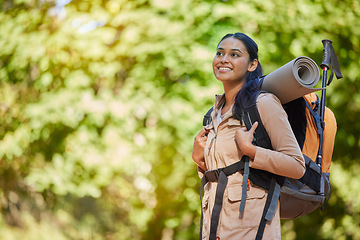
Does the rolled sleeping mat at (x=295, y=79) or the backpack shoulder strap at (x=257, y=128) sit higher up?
the rolled sleeping mat at (x=295, y=79)

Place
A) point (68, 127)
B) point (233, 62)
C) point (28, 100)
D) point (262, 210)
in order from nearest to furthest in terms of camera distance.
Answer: point (262, 210)
point (233, 62)
point (68, 127)
point (28, 100)

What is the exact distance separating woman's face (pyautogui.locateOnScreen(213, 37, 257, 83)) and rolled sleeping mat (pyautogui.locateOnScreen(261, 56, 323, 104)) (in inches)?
6.1

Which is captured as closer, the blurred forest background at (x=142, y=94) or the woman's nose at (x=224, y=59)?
the woman's nose at (x=224, y=59)

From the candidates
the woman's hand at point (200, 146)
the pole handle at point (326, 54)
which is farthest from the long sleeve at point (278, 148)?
the pole handle at point (326, 54)

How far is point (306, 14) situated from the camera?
13.8ft

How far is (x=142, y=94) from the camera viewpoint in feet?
13.6

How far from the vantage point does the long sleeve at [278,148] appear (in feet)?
5.38

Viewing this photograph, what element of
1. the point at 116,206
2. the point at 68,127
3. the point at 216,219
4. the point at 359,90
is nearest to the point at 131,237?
the point at 116,206

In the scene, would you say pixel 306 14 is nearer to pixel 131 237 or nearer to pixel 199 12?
pixel 199 12

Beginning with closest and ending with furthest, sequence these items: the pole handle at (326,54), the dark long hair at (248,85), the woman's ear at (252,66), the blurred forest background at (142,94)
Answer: the dark long hair at (248,85)
the woman's ear at (252,66)
the pole handle at (326,54)
the blurred forest background at (142,94)

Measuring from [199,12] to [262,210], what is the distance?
8.73ft

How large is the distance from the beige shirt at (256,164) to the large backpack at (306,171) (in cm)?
3

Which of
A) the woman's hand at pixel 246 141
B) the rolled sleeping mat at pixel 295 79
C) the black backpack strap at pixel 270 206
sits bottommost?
the black backpack strap at pixel 270 206

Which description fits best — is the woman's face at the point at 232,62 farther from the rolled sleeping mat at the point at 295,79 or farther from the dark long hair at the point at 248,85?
the rolled sleeping mat at the point at 295,79
